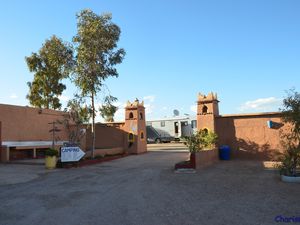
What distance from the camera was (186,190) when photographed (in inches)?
341

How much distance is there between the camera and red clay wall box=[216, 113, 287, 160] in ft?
54.4

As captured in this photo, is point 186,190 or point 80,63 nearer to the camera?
point 186,190

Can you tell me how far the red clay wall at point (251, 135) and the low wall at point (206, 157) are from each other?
1365 mm

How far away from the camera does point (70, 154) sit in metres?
14.8

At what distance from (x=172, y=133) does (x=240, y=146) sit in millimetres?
18586

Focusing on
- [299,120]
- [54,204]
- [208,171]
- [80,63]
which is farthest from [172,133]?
[54,204]

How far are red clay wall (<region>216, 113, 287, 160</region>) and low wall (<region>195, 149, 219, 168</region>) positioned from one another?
137 centimetres

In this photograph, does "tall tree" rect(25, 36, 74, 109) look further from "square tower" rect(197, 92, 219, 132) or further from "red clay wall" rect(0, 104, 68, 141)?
"square tower" rect(197, 92, 219, 132)

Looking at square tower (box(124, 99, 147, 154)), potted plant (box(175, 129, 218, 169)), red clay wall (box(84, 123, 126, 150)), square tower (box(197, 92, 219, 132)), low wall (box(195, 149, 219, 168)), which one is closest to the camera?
potted plant (box(175, 129, 218, 169))

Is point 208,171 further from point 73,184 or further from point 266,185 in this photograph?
point 73,184

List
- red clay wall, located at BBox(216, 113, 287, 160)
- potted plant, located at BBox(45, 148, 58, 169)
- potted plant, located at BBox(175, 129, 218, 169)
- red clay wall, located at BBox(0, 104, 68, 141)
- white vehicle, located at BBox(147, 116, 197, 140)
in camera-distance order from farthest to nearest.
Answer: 1. white vehicle, located at BBox(147, 116, 197, 140)
2. red clay wall, located at BBox(0, 104, 68, 141)
3. red clay wall, located at BBox(216, 113, 287, 160)
4. potted plant, located at BBox(45, 148, 58, 169)
5. potted plant, located at BBox(175, 129, 218, 169)

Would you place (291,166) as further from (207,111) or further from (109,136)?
(109,136)

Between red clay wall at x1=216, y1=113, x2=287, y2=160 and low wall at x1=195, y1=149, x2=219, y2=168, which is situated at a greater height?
red clay wall at x1=216, y1=113, x2=287, y2=160

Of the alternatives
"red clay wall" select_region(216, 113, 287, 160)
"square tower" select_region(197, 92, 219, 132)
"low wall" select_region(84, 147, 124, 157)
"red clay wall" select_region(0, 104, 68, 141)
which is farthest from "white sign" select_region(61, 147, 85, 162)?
"red clay wall" select_region(216, 113, 287, 160)
